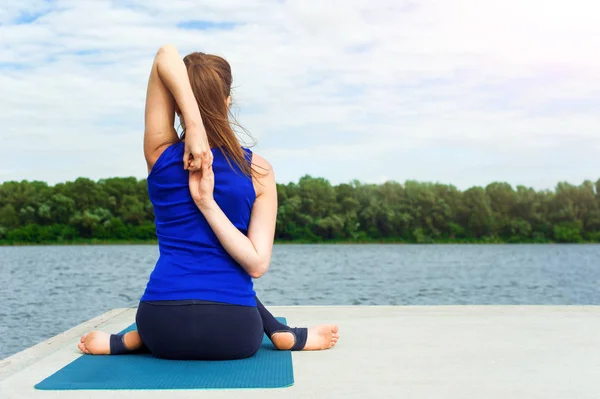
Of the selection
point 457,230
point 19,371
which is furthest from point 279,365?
point 457,230

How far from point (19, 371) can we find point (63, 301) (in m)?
15.2

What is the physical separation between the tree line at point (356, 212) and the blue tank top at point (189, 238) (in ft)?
175

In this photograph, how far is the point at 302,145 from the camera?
45.2 meters

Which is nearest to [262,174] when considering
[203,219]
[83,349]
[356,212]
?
[203,219]

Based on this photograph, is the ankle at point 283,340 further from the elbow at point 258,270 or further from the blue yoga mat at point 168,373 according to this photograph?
the elbow at point 258,270

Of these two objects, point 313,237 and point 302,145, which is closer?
point 302,145

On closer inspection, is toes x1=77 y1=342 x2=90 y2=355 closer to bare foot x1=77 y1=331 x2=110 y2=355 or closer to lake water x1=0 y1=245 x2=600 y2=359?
bare foot x1=77 y1=331 x2=110 y2=355

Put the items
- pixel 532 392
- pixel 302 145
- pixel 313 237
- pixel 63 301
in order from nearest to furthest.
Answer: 1. pixel 532 392
2. pixel 63 301
3. pixel 302 145
4. pixel 313 237

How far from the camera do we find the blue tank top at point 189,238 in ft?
9.04

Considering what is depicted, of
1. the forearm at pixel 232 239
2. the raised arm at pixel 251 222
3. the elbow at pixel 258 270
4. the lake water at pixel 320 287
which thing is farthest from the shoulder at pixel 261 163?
the lake water at pixel 320 287

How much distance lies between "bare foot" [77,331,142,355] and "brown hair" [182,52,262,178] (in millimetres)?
861

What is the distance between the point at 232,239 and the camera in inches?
107

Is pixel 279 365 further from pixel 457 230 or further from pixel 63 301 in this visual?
pixel 457 230

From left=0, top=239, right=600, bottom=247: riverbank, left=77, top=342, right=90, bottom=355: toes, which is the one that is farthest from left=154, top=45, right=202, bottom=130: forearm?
left=0, top=239, right=600, bottom=247: riverbank
